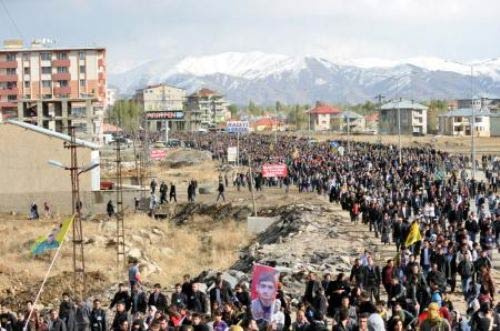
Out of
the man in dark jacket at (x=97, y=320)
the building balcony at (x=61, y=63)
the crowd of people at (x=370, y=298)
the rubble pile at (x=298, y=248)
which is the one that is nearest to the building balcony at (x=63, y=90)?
the building balcony at (x=61, y=63)

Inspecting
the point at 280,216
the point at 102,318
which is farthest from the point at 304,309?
the point at 280,216

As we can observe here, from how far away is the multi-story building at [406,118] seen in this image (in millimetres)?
Answer: 168500

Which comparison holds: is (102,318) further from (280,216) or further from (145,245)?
(280,216)

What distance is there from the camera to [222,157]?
288 ft

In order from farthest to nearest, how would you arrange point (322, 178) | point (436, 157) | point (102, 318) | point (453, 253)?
point (436, 157)
point (322, 178)
point (453, 253)
point (102, 318)

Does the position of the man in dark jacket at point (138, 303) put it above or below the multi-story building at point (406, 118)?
below

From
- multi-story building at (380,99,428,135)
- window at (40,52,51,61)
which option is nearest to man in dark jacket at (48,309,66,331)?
window at (40,52,51,61)

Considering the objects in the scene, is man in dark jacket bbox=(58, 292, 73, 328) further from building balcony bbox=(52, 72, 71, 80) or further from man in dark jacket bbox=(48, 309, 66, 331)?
building balcony bbox=(52, 72, 71, 80)

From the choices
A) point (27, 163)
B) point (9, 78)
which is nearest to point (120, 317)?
point (27, 163)

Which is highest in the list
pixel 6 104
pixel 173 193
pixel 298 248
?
pixel 6 104

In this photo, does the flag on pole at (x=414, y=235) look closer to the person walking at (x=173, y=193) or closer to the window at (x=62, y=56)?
the person walking at (x=173, y=193)

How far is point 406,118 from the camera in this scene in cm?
17400

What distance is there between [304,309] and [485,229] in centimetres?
1036

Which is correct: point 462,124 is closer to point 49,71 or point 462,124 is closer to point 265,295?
point 49,71
